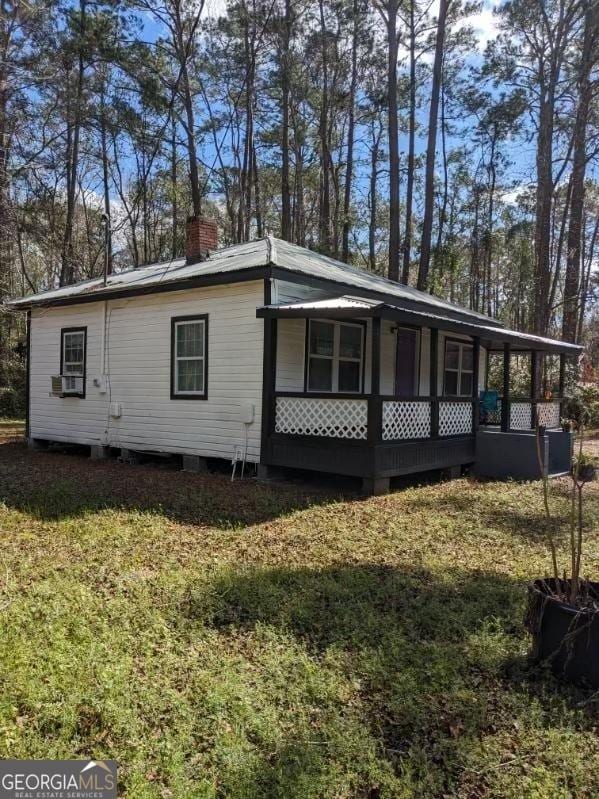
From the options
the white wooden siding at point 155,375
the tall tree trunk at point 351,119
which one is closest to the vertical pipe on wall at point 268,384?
the white wooden siding at point 155,375

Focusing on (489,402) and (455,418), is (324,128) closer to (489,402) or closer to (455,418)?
(489,402)

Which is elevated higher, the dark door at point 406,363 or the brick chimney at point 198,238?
the brick chimney at point 198,238

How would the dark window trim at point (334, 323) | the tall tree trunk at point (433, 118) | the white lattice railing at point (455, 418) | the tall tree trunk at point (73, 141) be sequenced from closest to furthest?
the dark window trim at point (334, 323)
the white lattice railing at point (455, 418)
the tall tree trunk at point (433, 118)
the tall tree trunk at point (73, 141)

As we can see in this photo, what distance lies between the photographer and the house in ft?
29.0

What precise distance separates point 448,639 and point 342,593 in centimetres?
99

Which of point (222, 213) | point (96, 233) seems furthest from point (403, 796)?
point (222, 213)

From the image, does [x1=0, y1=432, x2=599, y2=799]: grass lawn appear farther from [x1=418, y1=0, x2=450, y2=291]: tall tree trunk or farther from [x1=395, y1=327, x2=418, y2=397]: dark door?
[x1=418, y1=0, x2=450, y2=291]: tall tree trunk

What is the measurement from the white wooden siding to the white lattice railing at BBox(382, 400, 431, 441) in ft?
6.90

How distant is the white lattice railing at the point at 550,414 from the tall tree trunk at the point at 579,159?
592 centimetres

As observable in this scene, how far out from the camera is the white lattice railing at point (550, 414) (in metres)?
13.0

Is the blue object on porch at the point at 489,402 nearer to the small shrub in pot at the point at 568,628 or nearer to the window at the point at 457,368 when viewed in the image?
the window at the point at 457,368

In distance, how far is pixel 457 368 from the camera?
45.6 ft

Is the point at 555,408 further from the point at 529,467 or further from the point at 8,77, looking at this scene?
the point at 8,77

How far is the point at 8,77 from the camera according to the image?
407 inches
